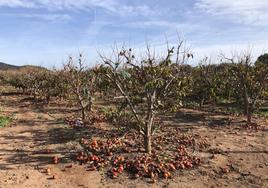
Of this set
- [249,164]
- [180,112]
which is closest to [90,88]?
[180,112]

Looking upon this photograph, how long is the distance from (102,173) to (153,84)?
2684 mm

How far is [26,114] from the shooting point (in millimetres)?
19109

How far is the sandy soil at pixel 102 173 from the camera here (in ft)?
31.2

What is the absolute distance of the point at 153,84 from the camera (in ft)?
35.3

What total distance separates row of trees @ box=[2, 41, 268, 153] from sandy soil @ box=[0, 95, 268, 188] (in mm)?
1555

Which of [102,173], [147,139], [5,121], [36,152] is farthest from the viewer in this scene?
[5,121]

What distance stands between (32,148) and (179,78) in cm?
489

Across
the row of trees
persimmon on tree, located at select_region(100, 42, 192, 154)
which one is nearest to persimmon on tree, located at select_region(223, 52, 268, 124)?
the row of trees

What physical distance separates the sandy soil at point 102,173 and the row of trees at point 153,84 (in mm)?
1555

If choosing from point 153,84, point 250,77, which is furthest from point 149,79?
point 250,77

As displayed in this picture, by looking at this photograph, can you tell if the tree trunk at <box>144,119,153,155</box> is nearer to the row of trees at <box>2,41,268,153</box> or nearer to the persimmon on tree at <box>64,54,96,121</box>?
the row of trees at <box>2,41,268,153</box>

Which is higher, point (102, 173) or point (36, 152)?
point (36, 152)

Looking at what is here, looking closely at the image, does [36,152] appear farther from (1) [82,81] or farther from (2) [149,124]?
(1) [82,81]

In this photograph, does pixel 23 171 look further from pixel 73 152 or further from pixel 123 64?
pixel 123 64
